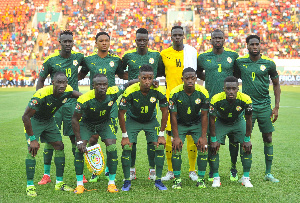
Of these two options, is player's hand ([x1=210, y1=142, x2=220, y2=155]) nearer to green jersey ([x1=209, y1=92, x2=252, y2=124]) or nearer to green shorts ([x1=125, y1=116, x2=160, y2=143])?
green jersey ([x1=209, y1=92, x2=252, y2=124])

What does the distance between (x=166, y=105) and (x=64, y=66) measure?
2.10 m

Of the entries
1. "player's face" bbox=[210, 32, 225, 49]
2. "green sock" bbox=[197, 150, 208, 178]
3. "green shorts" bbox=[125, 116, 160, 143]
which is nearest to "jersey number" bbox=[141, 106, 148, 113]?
"green shorts" bbox=[125, 116, 160, 143]

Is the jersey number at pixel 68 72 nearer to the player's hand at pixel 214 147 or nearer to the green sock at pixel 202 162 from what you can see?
the green sock at pixel 202 162

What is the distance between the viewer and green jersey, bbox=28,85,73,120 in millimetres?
6449

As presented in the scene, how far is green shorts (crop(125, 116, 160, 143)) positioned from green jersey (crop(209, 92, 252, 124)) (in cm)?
104

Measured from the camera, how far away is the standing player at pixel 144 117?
6816 mm

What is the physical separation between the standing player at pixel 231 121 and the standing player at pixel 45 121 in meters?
2.45

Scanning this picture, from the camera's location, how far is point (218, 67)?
7.48 m

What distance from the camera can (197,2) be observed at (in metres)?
44.8

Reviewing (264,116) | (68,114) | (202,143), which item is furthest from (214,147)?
(68,114)

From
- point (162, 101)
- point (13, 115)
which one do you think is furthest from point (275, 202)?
point (13, 115)

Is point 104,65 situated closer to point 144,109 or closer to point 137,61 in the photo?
point 137,61

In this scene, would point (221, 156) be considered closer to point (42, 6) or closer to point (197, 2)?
point (197, 2)

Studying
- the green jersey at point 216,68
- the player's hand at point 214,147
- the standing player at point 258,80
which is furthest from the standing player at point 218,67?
the player's hand at point 214,147
